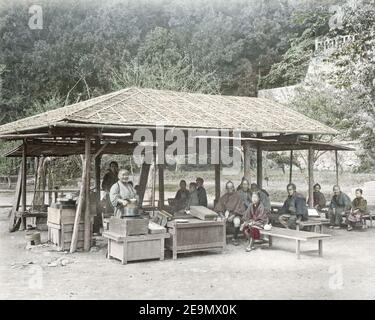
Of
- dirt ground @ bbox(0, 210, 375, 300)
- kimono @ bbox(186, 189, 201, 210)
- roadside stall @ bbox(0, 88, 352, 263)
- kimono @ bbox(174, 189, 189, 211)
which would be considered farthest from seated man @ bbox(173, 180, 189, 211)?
dirt ground @ bbox(0, 210, 375, 300)

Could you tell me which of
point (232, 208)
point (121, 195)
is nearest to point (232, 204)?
point (232, 208)

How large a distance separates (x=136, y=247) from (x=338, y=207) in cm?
744

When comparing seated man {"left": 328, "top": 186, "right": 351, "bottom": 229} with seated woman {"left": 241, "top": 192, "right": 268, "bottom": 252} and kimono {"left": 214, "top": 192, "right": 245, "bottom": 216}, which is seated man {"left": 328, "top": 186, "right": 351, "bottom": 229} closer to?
kimono {"left": 214, "top": 192, "right": 245, "bottom": 216}

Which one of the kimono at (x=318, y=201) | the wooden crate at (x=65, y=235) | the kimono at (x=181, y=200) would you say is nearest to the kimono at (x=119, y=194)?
the wooden crate at (x=65, y=235)

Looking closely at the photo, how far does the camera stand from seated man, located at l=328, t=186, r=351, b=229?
14.1m

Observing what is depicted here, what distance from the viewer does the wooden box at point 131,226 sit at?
8.74 meters

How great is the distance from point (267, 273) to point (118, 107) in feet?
15.8

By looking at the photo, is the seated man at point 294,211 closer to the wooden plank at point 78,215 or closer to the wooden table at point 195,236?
the wooden table at point 195,236

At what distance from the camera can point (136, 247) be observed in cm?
886

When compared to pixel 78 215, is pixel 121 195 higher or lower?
higher

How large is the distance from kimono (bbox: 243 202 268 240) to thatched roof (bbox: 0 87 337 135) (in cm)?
189

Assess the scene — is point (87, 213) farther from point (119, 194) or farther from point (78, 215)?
point (119, 194)

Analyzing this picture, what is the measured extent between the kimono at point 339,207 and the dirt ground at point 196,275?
342cm
